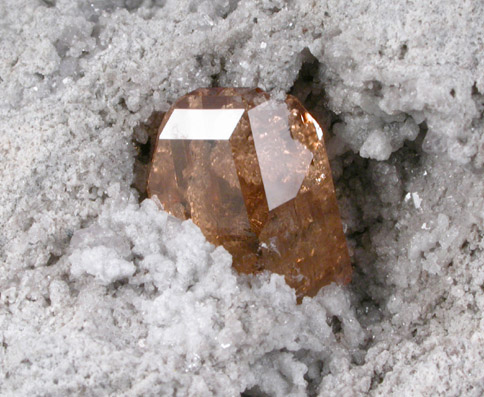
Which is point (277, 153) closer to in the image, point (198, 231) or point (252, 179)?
point (252, 179)

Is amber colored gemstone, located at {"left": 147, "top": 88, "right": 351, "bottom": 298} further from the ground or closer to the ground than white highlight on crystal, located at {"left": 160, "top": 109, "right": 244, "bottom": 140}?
closer to the ground

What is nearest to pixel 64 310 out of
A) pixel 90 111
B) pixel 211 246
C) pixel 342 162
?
pixel 211 246

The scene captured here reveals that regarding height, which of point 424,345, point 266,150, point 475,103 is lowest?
point 424,345

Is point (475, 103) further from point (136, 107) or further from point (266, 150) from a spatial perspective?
point (136, 107)

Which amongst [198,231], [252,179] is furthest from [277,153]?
[198,231]
